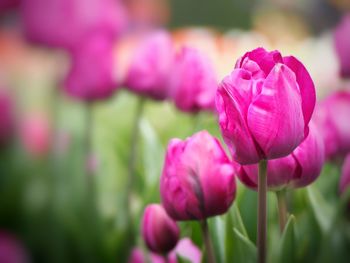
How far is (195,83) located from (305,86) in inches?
4.9

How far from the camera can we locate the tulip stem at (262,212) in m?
0.21

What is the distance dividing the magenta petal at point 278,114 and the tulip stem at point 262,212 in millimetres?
10

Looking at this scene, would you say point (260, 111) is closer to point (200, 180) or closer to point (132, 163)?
point (200, 180)

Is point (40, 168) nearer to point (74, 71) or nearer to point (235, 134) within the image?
point (74, 71)

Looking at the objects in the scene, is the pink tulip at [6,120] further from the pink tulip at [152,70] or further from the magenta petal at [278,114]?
the magenta petal at [278,114]

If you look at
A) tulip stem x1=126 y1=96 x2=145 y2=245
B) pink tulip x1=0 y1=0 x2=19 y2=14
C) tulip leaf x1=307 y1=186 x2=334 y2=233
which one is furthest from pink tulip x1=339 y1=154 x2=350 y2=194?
pink tulip x1=0 y1=0 x2=19 y2=14

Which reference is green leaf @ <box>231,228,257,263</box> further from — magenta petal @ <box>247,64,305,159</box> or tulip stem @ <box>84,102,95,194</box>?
tulip stem @ <box>84,102,95,194</box>

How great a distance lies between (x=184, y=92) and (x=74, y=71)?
0.38 ft

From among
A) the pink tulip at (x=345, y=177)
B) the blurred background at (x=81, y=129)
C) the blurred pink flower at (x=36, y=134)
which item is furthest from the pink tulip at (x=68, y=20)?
the pink tulip at (x=345, y=177)

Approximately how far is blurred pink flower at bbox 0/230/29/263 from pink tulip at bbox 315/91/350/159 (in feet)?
0.93

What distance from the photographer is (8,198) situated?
21.8 inches

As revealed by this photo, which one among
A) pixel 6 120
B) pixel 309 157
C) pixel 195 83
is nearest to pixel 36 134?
pixel 6 120

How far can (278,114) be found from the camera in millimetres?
202

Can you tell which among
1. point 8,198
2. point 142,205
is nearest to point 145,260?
point 142,205
